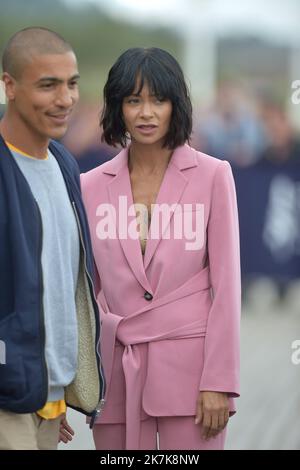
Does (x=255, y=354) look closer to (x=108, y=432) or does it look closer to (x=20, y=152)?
(x=108, y=432)

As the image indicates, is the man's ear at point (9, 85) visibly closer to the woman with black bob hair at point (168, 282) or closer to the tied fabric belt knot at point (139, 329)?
the woman with black bob hair at point (168, 282)

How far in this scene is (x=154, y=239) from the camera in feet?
15.3

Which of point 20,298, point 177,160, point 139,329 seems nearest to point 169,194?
point 177,160

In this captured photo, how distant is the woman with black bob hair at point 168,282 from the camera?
461cm

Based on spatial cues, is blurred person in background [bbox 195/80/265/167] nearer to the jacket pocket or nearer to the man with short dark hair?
the man with short dark hair

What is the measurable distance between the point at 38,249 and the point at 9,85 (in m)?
0.53

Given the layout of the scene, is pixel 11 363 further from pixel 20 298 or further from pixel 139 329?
pixel 139 329

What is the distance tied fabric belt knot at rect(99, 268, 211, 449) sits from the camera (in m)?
4.64

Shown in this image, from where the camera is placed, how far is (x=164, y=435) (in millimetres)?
4699

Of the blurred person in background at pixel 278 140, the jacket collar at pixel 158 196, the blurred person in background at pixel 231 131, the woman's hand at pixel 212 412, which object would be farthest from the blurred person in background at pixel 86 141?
the woman's hand at pixel 212 412

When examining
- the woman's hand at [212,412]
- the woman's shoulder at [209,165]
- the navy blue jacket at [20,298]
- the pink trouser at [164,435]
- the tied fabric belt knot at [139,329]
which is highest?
the woman's shoulder at [209,165]

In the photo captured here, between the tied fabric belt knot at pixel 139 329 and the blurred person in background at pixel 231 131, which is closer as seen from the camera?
the tied fabric belt knot at pixel 139 329

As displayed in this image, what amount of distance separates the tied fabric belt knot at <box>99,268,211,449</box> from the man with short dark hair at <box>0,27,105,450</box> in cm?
43
